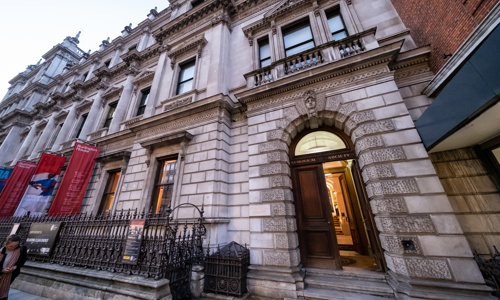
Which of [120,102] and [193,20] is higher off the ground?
[193,20]

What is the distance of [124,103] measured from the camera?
40.1 feet

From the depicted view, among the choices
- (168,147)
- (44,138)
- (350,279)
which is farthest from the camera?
(44,138)

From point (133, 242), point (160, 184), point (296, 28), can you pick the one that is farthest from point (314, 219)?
point (296, 28)

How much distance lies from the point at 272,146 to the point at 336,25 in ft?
21.3

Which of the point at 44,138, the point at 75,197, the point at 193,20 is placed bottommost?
the point at 75,197

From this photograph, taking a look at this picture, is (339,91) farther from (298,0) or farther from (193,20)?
(193,20)

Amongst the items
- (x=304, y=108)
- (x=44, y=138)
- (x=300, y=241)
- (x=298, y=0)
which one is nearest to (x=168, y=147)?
(x=304, y=108)

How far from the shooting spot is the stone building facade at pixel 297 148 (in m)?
4.16

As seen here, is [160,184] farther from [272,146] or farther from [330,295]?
[330,295]

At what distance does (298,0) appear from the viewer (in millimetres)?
8789

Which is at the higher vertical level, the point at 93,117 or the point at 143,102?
the point at 143,102

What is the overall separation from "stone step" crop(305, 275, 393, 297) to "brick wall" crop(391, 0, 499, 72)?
20.4 ft

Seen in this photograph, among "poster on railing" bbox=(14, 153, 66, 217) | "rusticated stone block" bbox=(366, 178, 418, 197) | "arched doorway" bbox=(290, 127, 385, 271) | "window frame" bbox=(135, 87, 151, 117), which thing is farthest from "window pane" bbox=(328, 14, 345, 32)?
"poster on railing" bbox=(14, 153, 66, 217)

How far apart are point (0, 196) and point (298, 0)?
21.2 m
